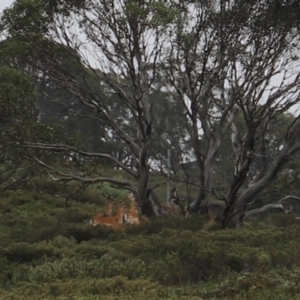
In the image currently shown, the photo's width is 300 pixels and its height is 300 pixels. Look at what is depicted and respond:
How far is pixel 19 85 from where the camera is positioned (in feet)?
44.9

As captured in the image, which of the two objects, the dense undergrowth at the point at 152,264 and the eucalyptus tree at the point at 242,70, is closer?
the dense undergrowth at the point at 152,264

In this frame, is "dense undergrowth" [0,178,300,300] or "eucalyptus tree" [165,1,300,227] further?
"eucalyptus tree" [165,1,300,227]

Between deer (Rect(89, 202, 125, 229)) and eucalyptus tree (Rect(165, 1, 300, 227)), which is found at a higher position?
eucalyptus tree (Rect(165, 1, 300, 227))

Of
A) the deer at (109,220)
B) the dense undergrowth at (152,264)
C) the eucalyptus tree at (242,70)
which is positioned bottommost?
the dense undergrowth at (152,264)

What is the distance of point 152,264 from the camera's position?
9.27 meters

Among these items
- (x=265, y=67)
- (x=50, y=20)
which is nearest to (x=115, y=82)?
(x=50, y=20)

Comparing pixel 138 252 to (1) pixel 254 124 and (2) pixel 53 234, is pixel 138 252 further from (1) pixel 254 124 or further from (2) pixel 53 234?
(1) pixel 254 124

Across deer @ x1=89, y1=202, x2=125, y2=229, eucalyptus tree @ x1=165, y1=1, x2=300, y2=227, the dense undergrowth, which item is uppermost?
eucalyptus tree @ x1=165, y1=1, x2=300, y2=227

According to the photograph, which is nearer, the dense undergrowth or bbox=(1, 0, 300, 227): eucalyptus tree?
the dense undergrowth

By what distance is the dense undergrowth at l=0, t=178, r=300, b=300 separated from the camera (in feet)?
23.5

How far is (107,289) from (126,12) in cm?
711

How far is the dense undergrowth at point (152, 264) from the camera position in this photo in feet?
23.5

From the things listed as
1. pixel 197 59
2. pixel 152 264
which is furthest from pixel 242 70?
pixel 152 264

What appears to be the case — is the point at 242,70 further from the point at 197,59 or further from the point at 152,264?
the point at 152,264
